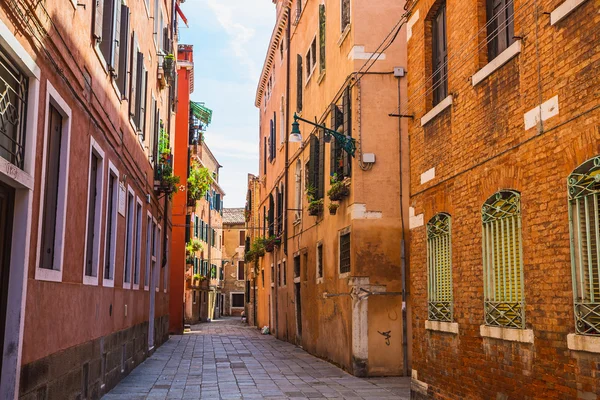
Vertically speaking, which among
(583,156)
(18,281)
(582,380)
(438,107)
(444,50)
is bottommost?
(582,380)

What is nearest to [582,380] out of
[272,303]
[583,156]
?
[583,156]

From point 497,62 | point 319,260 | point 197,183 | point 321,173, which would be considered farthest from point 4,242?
point 197,183

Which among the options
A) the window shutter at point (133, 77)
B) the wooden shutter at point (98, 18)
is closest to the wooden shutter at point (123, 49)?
the window shutter at point (133, 77)

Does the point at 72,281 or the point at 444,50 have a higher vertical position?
the point at 444,50

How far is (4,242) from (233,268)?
4993cm

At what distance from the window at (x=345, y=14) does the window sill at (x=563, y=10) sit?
8277 mm

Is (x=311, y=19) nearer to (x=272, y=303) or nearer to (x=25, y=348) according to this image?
(x=272, y=303)

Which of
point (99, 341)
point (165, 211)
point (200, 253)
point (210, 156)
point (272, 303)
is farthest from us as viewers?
point (210, 156)

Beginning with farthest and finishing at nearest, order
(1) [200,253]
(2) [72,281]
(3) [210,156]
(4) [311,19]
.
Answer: (3) [210,156], (1) [200,253], (4) [311,19], (2) [72,281]

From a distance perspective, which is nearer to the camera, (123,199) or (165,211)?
(123,199)

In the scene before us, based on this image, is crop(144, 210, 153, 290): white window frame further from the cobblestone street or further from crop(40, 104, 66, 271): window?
crop(40, 104, 66, 271): window

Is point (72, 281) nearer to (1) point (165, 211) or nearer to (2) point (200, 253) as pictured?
(1) point (165, 211)

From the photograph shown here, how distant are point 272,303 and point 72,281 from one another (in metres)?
19.5

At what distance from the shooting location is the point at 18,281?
5.57 metres
